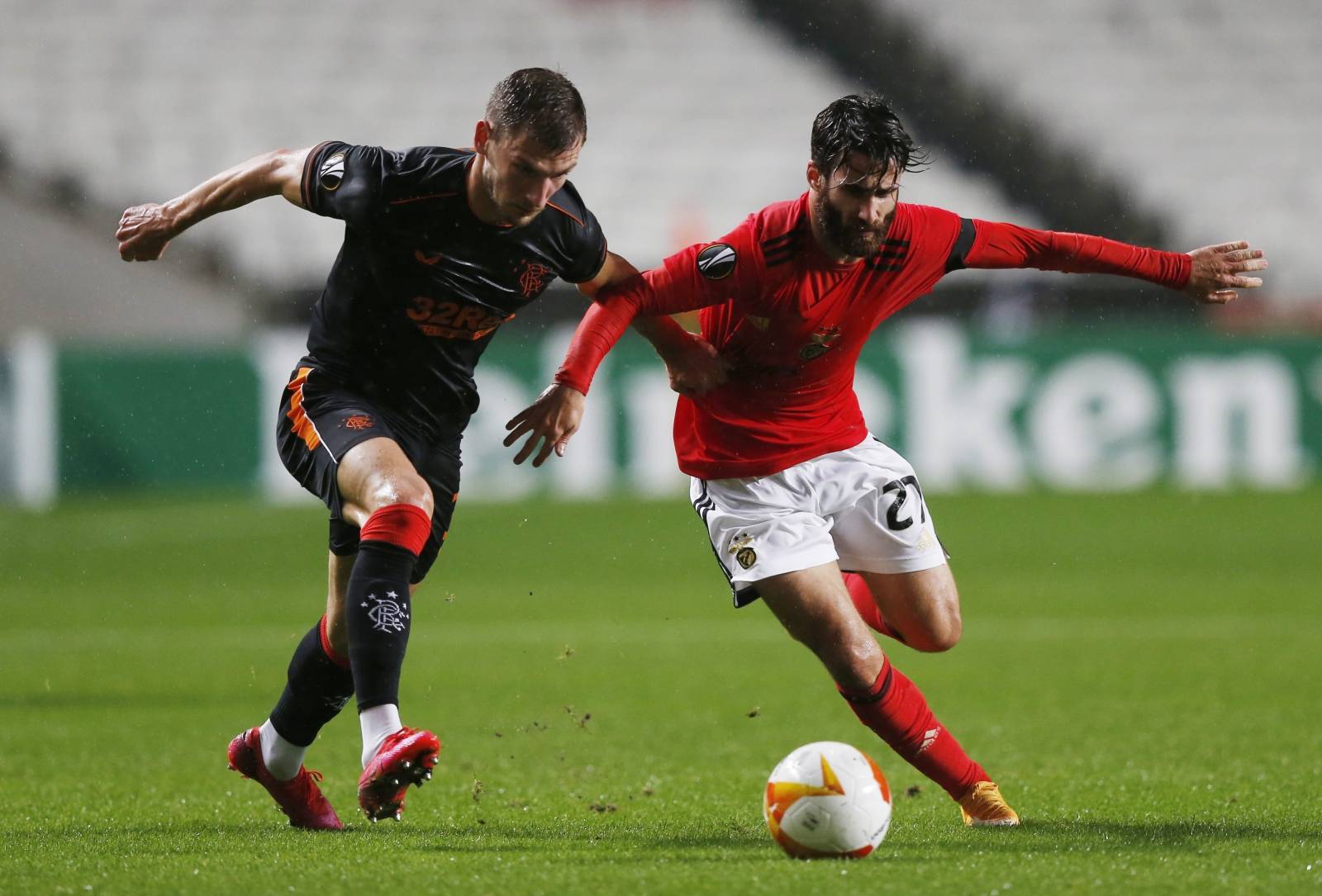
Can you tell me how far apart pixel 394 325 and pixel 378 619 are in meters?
0.90

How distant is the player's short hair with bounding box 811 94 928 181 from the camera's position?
4.48 m

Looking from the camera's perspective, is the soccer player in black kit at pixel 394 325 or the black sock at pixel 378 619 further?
the soccer player in black kit at pixel 394 325

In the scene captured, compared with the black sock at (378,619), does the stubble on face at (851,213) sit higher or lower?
higher

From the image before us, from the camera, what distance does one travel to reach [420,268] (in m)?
4.65

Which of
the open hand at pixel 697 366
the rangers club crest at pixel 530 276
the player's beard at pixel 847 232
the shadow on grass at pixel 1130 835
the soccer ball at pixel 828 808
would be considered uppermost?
the player's beard at pixel 847 232

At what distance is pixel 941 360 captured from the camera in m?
15.5

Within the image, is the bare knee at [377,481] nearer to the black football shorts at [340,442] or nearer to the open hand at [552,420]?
the black football shorts at [340,442]

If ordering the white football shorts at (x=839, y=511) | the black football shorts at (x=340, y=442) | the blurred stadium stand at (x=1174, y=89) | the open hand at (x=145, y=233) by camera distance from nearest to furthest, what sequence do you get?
the black football shorts at (x=340, y=442)
the open hand at (x=145, y=233)
the white football shorts at (x=839, y=511)
the blurred stadium stand at (x=1174, y=89)

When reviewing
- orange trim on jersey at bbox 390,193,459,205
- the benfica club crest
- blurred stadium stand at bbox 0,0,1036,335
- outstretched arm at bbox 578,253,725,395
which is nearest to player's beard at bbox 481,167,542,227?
orange trim on jersey at bbox 390,193,459,205

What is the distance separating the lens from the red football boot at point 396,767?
152 inches

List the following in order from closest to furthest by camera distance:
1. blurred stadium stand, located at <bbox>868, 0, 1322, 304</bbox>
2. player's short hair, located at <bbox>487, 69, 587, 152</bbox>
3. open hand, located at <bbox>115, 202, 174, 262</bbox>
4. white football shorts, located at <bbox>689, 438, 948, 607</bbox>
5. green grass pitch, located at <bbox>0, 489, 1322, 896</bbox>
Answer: green grass pitch, located at <bbox>0, 489, 1322, 896</bbox>, player's short hair, located at <bbox>487, 69, 587, 152</bbox>, open hand, located at <bbox>115, 202, 174, 262</bbox>, white football shorts, located at <bbox>689, 438, 948, 607</bbox>, blurred stadium stand, located at <bbox>868, 0, 1322, 304</bbox>

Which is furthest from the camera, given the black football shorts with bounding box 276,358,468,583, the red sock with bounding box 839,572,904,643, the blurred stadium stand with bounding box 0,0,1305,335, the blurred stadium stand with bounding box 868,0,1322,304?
the blurred stadium stand with bounding box 868,0,1322,304

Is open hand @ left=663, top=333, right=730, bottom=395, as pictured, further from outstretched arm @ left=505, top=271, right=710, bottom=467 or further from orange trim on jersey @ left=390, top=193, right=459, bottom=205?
orange trim on jersey @ left=390, top=193, right=459, bottom=205

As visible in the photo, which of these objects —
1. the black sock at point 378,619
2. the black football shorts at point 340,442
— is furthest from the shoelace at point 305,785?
the black sock at point 378,619
